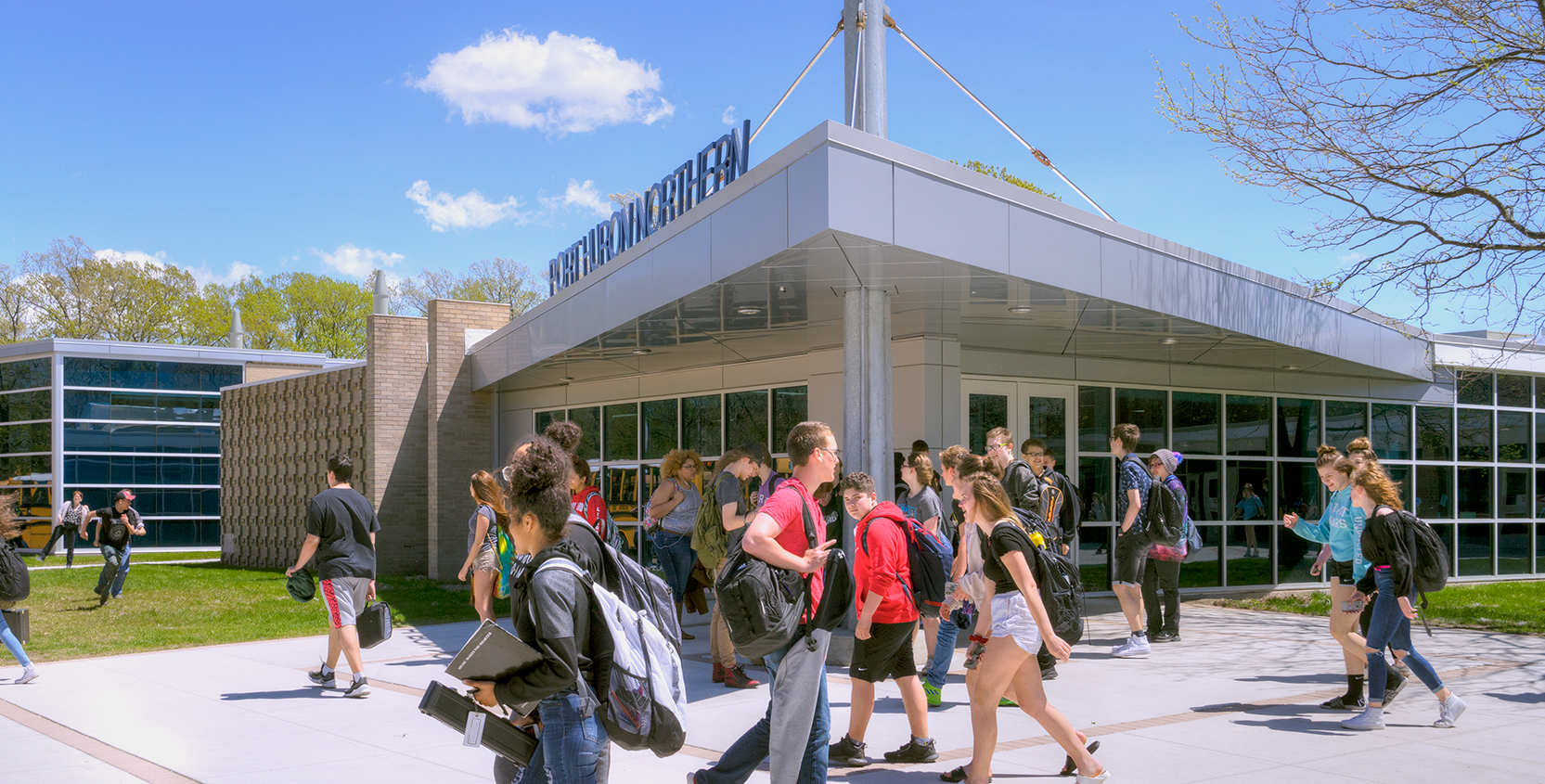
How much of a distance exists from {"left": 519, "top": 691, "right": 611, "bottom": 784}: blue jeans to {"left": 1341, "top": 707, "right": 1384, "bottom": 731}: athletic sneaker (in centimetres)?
539

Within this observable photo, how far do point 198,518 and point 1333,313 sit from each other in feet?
92.5

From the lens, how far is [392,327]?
20062mm

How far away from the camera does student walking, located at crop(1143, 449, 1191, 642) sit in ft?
33.3

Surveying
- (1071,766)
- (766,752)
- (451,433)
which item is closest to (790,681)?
(766,752)

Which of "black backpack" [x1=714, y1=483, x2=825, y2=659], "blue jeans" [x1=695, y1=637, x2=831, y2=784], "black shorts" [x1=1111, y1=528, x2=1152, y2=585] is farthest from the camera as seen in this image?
"black shorts" [x1=1111, y1=528, x2=1152, y2=585]

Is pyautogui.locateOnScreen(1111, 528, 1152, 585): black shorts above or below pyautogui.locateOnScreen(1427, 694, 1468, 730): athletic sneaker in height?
A: above

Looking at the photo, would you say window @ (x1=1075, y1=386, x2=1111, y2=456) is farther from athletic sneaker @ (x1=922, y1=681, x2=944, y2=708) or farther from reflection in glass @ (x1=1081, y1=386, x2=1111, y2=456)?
athletic sneaker @ (x1=922, y1=681, x2=944, y2=708)

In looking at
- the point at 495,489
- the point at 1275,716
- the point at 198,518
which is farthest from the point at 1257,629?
the point at 198,518

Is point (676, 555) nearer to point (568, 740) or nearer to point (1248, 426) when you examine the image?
point (568, 740)

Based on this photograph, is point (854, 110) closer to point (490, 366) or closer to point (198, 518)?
point (490, 366)

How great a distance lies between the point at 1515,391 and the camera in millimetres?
18344

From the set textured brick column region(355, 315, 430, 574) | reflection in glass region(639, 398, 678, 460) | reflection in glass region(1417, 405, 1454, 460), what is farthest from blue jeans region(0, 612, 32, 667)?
reflection in glass region(1417, 405, 1454, 460)

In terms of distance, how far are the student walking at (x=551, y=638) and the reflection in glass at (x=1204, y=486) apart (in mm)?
13256

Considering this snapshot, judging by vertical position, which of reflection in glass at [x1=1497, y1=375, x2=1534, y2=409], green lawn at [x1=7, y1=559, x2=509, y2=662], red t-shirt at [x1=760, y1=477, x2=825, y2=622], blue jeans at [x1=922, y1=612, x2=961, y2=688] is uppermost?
reflection in glass at [x1=1497, y1=375, x2=1534, y2=409]
